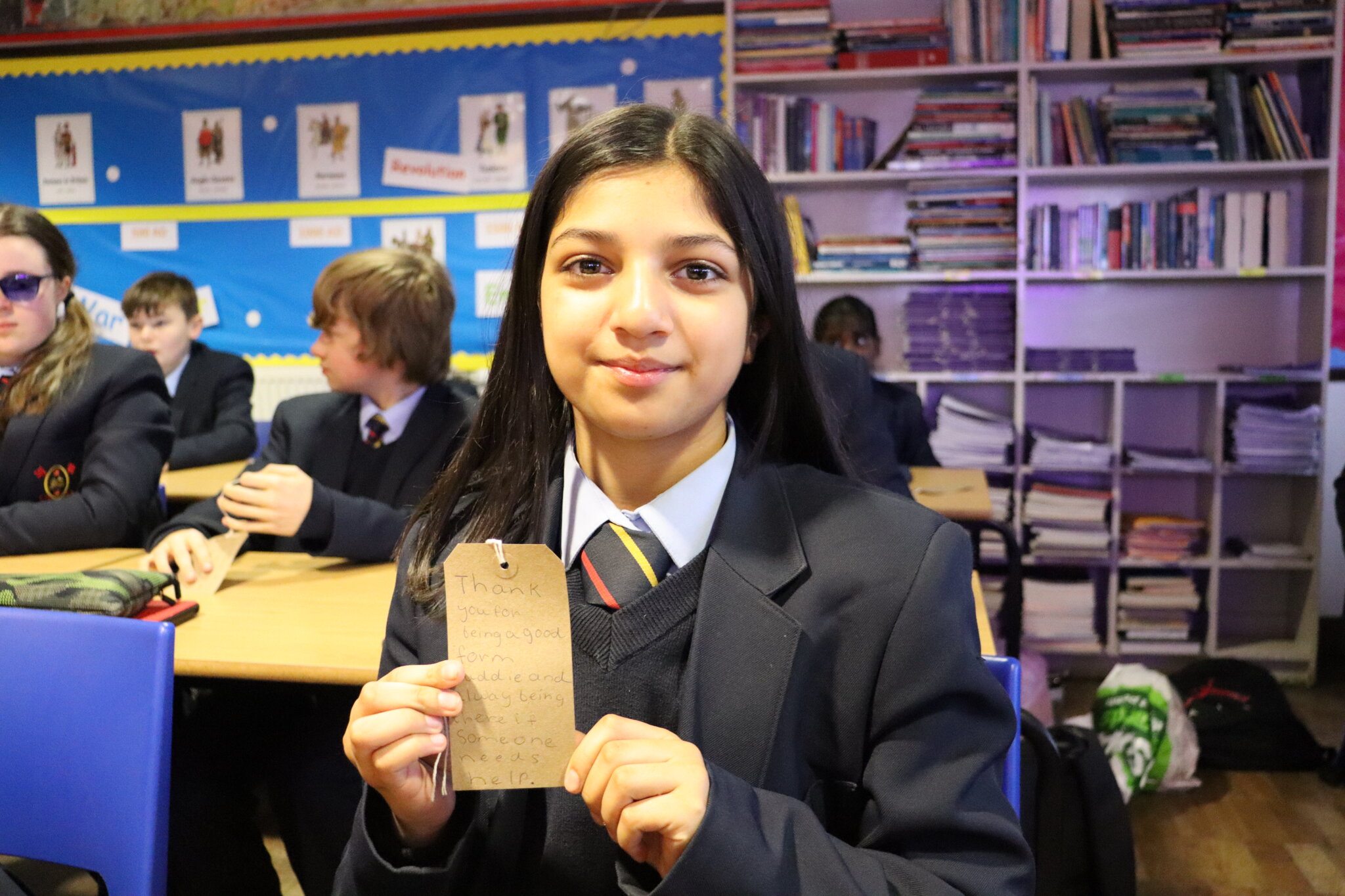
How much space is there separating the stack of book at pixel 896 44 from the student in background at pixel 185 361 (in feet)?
8.78

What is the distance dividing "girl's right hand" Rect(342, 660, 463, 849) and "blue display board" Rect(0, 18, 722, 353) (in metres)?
3.64

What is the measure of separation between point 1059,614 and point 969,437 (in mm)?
742

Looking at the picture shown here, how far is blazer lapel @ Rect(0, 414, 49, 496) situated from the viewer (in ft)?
7.28

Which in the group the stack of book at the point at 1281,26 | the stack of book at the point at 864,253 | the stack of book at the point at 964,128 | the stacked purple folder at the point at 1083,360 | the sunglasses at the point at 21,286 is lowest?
the stacked purple folder at the point at 1083,360

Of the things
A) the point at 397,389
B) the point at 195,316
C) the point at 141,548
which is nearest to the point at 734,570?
the point at 397,389

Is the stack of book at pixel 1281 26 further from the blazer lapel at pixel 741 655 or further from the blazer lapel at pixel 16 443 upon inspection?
the blazer lapel at pixel 16 443

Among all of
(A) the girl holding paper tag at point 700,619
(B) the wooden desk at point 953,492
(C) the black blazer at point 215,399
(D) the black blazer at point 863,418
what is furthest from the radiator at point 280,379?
(A) the girl holding paper tag at point 700,619

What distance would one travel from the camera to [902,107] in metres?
4.19

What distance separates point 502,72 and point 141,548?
9.44ft

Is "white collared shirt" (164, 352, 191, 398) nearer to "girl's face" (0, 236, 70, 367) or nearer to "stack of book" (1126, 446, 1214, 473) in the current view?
"girl's face" (0, 236, 70, 367)

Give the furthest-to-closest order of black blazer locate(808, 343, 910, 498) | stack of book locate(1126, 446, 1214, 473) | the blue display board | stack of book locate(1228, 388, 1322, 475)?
the blue display board → stack of book locate(1126, 446, 1214, 473) → stack of book locate(1228, 388, 1322, 475) → black blazer locate(808, 343, 910, 498)

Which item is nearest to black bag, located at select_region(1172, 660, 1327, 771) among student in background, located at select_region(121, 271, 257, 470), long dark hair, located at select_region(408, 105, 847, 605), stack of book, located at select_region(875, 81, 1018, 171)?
stack of book, located at select_region(875, 81, 1018, 171)

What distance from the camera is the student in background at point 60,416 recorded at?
7.09 ft

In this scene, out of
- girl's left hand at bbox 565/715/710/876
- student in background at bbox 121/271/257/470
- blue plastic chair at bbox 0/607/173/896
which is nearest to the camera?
girl's left hand at bbox 565/715/710/876
